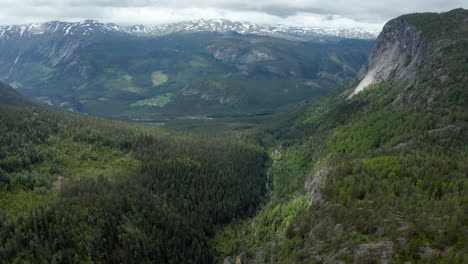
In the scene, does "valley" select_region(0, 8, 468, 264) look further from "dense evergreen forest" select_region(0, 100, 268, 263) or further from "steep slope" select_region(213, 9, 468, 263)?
"dense evergreen forest" select_region(0, 100, 268, 263)

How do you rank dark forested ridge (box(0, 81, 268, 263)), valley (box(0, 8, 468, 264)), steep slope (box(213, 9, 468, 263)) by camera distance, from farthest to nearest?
dark forested ridge (box(0, 81, 268, 263))
valley (box(0, 8, 468, 264))
steep slope (box(213, 9, 468, 263))

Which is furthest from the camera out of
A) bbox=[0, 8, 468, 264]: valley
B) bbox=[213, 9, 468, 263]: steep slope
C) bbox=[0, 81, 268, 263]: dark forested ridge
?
bbox=[0, 81, 268, 263]: dark forested ridge

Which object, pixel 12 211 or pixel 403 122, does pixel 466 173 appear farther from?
pixel 12 211

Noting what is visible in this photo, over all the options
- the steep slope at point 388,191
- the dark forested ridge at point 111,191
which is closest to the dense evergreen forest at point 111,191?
the dark forested ridge at point 111,191

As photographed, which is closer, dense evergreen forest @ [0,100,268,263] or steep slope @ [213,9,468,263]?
steep slope @ [213,9,468,263]

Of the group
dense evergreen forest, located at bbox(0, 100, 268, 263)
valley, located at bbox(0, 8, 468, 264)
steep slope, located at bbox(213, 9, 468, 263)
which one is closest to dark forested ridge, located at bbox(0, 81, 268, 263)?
dense evergreen forest, located at bbox(0, 100, 268, 263)

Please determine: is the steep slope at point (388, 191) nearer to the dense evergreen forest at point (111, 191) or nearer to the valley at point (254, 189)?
the valley at point (254, 189)
